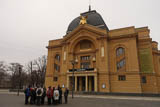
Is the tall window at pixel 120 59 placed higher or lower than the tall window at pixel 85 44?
lower

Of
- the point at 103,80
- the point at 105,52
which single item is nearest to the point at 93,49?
the point at 105,52

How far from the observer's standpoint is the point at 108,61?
31.5 metres

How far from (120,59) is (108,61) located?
311 cm

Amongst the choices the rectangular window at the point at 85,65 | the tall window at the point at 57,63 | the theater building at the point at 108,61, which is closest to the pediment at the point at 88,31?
the theater building at the point at 108,61

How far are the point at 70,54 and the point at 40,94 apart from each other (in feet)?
79.3

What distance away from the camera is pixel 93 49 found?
3447cm

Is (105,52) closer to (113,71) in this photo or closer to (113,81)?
(113,71)

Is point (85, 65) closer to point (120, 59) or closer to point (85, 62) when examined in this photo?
point (85, 62)

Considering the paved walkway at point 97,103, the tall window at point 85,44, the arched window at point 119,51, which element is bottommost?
the paved walkway at point 97,103

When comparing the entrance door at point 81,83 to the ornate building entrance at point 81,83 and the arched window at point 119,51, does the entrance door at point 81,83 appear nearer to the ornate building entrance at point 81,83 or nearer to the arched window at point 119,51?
the ornate building entrance at point 81,83

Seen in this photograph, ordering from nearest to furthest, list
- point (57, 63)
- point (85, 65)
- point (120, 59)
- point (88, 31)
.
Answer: point (120, 59) < point (88, 31) < point (85, 65) < point (57, 63)

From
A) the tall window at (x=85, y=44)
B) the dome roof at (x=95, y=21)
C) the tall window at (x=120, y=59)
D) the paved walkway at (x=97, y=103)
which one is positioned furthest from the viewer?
the dome roof at (x=95, y=21)

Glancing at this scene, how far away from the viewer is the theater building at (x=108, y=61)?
29297 millimetres

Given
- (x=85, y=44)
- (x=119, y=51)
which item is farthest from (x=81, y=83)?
(x=119, y=51)
